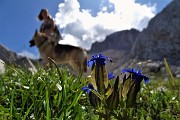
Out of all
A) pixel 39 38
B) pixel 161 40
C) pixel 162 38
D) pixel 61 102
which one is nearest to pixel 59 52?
pixel 39 38

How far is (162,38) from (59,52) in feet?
116

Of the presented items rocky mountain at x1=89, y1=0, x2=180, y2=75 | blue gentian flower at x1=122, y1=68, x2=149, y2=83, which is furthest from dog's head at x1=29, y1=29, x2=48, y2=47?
rocky mountain at x1=89, y1=0, x2=180, y2=75

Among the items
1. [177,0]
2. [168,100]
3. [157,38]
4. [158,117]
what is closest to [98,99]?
[158,117]

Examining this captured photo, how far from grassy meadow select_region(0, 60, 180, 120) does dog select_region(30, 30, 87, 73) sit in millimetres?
12572

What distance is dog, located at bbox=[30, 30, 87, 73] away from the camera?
16875 mm

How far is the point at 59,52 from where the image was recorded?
1806 centimetres

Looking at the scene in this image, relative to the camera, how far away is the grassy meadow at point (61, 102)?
83.4 inches

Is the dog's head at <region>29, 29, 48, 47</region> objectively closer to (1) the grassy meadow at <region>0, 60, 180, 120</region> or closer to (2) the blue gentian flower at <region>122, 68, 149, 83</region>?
(1) the grassy meadow at <region>0, 60, 180, 120</region>

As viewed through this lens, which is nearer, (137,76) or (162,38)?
(137,76)

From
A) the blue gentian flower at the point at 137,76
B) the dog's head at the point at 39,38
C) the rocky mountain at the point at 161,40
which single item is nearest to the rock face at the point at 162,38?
the rocky mountain at the point at 161,40

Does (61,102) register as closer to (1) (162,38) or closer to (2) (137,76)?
(2) (137,76)

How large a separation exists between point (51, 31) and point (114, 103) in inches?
535

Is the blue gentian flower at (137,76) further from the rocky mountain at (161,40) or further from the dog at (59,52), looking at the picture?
the rocky mountain at (161,40)

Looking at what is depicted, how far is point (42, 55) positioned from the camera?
17109 mm
